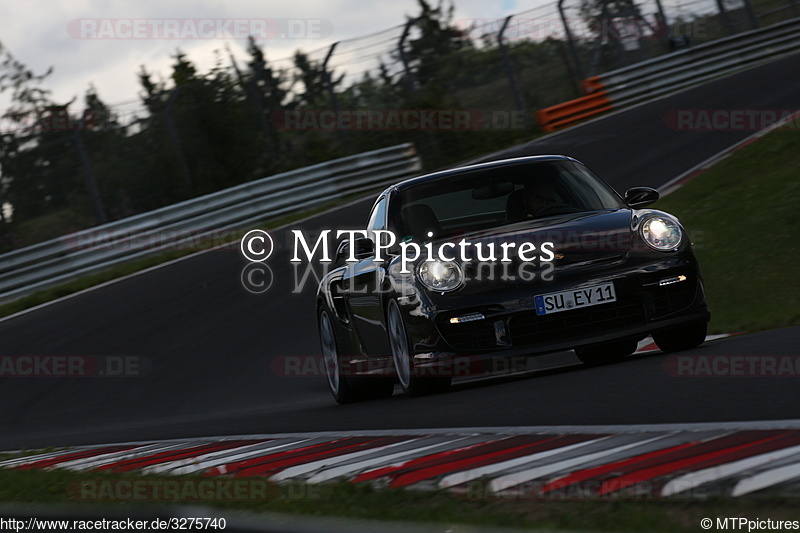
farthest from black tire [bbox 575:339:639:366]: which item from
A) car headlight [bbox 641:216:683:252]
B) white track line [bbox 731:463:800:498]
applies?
white track line [bbox 731:463:800:498]

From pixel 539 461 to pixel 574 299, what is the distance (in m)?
2.69

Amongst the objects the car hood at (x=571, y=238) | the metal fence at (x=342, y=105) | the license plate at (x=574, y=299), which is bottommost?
the license plate at (x=574, y=299)

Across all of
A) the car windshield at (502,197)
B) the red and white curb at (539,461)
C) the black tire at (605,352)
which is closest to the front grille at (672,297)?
the car windshield at (502,197)

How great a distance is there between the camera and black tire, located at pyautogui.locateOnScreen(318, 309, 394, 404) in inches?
322

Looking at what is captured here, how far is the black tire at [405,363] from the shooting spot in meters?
6.84

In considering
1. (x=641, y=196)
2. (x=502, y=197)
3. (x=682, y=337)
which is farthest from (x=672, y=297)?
(x=502, y=197)

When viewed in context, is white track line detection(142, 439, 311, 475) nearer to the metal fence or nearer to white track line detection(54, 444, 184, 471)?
→ white track line detection(54, 444, 184, 471)

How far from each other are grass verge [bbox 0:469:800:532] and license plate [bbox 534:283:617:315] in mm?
2454

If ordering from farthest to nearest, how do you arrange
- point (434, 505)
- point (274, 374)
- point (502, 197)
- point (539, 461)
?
point (274, 374), point (502, 197), point (539, 461), point (434, 505)

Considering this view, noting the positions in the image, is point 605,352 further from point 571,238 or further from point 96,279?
point 96,279

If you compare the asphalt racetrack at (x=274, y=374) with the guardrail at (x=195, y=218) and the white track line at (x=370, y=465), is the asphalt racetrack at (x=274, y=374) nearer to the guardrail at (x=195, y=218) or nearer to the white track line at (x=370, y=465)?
the white track line at (x=370, y=465)

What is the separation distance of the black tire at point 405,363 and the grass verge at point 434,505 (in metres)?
2.10

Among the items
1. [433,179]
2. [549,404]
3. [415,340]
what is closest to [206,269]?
[433,179]

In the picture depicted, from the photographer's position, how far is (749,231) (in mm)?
11469
